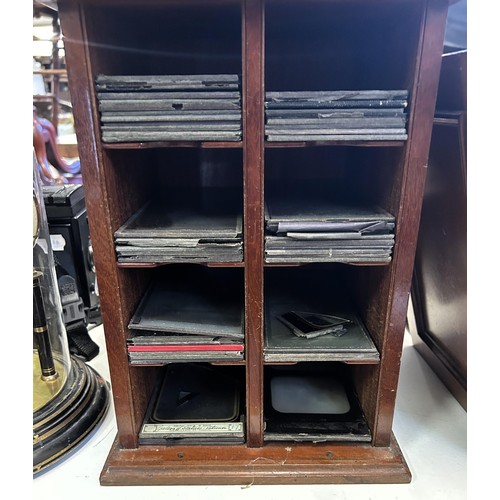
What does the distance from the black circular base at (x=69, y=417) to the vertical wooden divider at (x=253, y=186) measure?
50 centimetres

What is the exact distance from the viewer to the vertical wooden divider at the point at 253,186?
2.50ft

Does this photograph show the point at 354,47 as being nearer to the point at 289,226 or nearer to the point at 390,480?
the point at 289,226

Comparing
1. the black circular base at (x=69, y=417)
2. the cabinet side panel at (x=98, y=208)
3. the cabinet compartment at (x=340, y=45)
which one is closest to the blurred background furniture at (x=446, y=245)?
the cabinet compartment at (x=340, y=45)

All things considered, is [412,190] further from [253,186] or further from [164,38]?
[164,38]

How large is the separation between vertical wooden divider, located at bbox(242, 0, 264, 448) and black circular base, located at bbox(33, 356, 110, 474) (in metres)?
0.50

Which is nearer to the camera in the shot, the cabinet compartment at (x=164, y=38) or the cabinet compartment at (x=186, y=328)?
the cabinet compartment at (x=164, y=38)

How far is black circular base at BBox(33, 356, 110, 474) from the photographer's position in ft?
3.51

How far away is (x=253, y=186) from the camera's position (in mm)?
841

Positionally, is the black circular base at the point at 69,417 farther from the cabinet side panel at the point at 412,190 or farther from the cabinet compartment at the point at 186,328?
the cabinet side panel at the point at 412,190

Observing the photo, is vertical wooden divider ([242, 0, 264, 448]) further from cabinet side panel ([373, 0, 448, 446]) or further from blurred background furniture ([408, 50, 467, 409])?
blurred background furniture ([408, 50, 467, 409])

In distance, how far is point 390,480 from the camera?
1027 mm

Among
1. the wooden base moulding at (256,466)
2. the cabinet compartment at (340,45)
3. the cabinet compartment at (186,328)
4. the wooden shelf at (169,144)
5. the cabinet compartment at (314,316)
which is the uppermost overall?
the cabinet compartment at (340,45)

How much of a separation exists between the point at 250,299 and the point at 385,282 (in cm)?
33

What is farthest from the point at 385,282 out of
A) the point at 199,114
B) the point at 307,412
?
the point at 199,114
